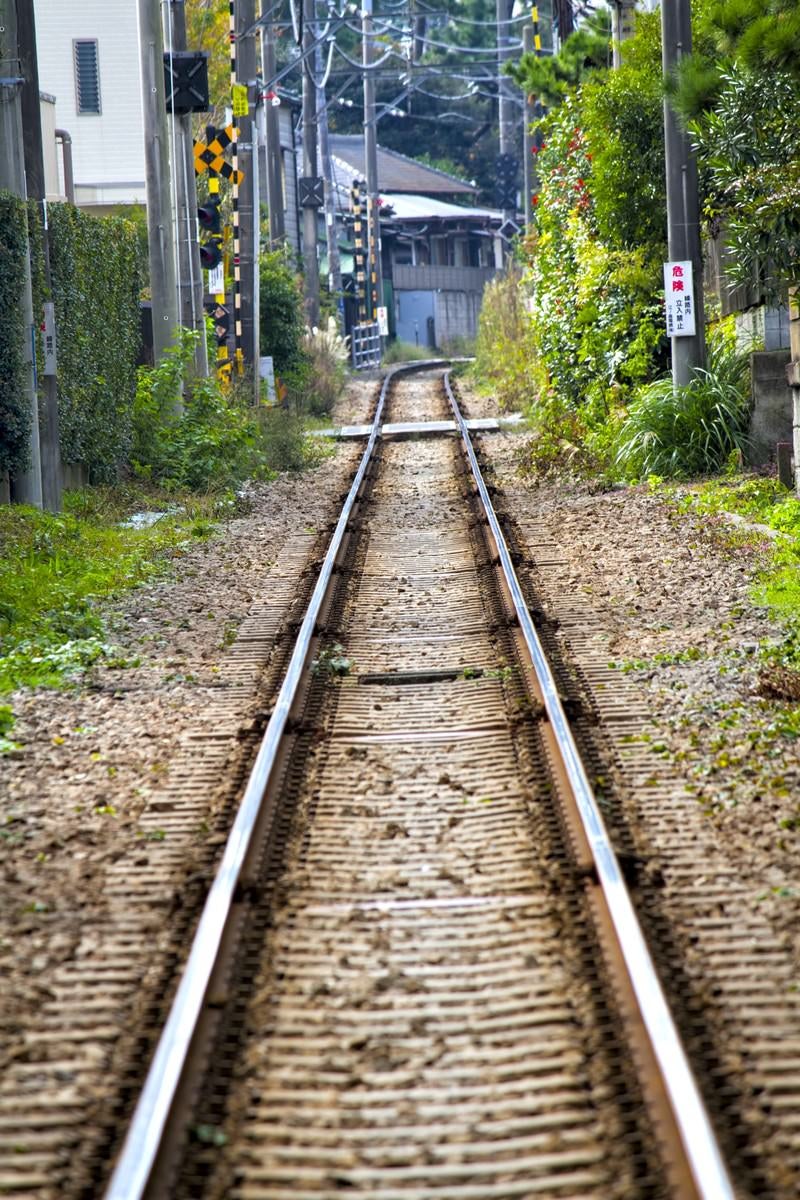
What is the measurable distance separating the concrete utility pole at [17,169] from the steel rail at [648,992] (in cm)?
757

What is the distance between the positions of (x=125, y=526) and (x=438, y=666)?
679 centimetres

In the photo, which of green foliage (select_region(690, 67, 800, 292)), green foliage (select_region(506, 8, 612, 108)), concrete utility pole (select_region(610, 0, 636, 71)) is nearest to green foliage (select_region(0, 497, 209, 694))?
green foliage (select_region(690, 67, 800, 292))

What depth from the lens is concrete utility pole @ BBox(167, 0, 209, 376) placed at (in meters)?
20.4

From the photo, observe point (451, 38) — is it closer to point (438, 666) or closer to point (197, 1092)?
point (438, 666)

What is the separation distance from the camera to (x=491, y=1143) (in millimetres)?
3477

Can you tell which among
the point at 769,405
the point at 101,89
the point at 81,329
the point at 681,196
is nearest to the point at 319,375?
the point at 101,89

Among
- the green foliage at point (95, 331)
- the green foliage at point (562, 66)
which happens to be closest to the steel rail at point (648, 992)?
the green foliage at point (95, 331)

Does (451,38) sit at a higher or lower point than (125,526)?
higher

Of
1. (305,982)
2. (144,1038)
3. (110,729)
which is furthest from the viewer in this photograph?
(110,729)

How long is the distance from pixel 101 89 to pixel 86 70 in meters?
0.56

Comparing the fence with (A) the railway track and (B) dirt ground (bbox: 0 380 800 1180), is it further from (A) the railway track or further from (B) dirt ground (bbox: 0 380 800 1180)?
(A) the railway track

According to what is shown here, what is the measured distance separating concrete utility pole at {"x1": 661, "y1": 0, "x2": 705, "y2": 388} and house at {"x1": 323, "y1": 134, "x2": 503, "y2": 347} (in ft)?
157

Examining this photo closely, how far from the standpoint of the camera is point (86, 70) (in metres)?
33.3

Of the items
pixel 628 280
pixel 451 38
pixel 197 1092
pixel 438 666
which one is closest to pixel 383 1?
pixel 451 38
